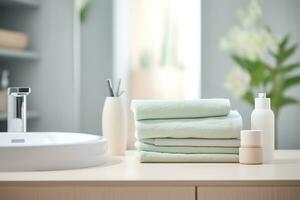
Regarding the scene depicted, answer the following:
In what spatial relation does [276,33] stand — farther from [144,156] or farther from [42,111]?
[144,156]

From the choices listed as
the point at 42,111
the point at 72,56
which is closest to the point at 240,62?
the point at 72,56

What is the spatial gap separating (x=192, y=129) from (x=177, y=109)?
0.06 metres

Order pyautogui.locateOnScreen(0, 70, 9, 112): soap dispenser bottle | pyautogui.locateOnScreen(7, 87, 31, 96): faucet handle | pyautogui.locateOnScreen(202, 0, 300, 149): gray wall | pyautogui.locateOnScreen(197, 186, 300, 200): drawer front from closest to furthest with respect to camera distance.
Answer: pyautogui.locateOnScreen(197, 186, 300, 200): drawer front → pyautogui.locateOnScreen(7, 87, 31, 96): faucet handle → pyautogui.locateOnScreen(0, 70, 9, 112): soap dispenser bottle → pyautogui.locateOnScreen(202, 0, 300, 149): gray wall

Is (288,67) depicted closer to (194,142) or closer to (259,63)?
(259,63)

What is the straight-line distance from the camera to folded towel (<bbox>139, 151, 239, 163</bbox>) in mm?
1198

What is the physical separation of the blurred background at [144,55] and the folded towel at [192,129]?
4.38ft

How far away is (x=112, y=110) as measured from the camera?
1371 mm

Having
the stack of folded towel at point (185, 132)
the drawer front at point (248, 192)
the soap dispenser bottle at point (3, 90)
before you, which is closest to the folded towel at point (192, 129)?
the stack of folded towel at point (185, 132)

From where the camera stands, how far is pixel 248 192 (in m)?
0.97

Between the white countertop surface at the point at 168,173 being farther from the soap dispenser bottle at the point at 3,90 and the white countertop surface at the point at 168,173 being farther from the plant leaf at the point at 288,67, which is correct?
the plant leaf at the point at 288,67

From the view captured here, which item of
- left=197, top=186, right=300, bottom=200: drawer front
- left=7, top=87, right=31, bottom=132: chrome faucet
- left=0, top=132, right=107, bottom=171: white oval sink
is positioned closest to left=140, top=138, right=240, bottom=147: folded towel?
left=0, top=132, right=107, bottom=171: white oval sink

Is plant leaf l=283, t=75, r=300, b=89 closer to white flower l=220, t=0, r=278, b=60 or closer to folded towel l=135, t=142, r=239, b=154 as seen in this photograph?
white flower l=220, t=0, r=278, b=60

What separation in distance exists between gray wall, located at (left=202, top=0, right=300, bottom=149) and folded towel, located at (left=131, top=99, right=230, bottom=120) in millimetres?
1295

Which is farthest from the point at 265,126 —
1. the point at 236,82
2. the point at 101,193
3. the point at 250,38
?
the point at 250,38
